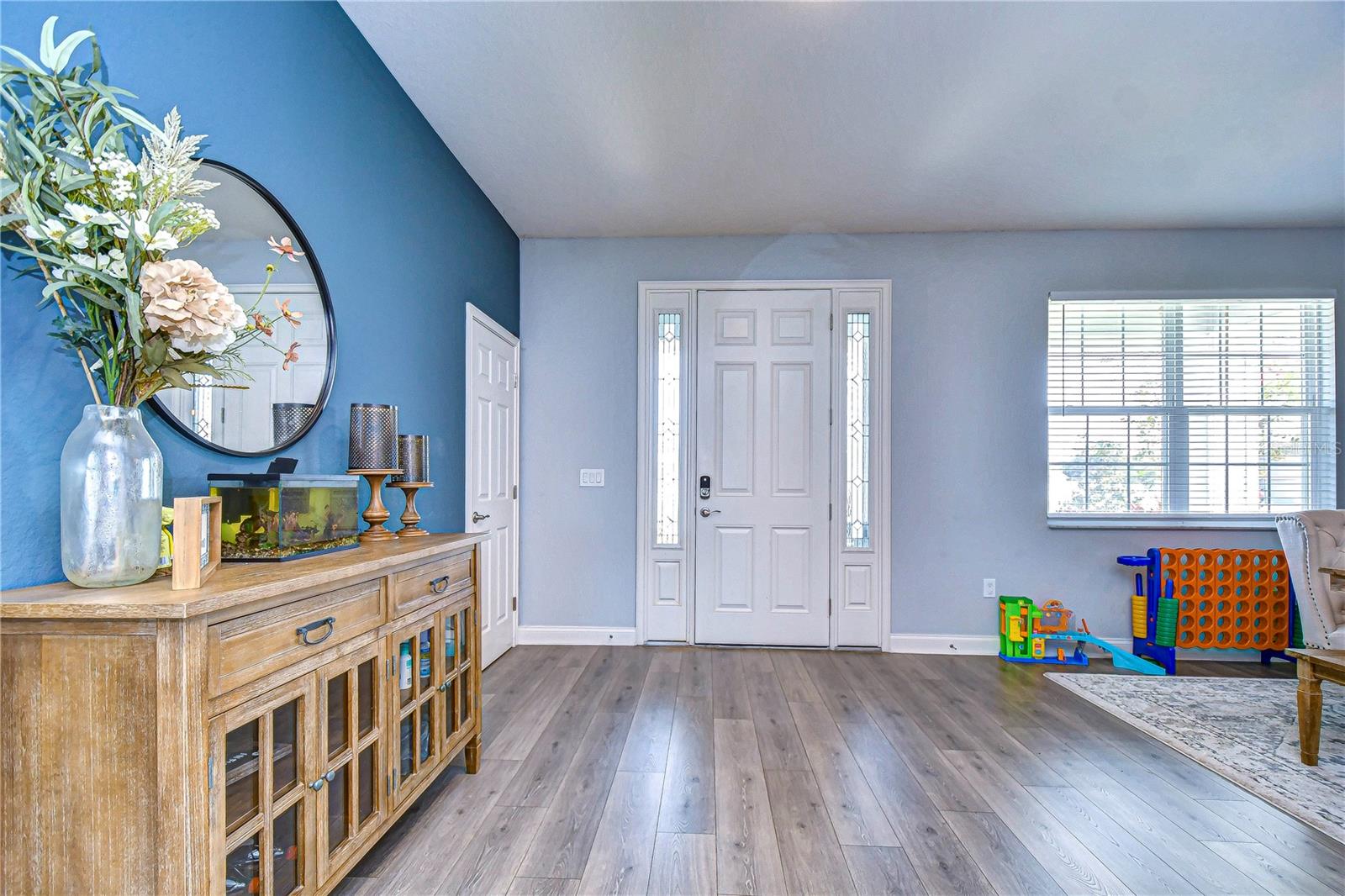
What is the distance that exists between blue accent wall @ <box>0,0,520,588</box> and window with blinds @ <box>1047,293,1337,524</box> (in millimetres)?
3691

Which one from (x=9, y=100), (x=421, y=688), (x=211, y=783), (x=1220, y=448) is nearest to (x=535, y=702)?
(x=421, y=688)

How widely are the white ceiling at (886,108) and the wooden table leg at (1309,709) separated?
233 cm

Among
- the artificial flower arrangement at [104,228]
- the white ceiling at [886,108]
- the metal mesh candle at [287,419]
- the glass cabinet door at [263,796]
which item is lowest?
the glass cabinet door at [263,796]

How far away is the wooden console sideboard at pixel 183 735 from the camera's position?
3.31 feet

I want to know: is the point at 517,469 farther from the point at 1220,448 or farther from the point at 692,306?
the point at 1220,448

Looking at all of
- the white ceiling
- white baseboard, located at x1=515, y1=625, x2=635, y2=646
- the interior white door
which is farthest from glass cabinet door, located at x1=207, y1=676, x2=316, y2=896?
the interior white door

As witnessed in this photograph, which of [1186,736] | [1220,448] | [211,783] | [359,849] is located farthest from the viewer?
[1220,448]

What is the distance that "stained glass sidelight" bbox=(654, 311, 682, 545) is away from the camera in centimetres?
396

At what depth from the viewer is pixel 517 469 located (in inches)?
157

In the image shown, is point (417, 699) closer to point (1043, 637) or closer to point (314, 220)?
point (314, 220)

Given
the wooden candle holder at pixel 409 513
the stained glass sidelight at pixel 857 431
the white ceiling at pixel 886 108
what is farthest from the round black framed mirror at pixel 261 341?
the stained glass sidelight at pixel 857 431

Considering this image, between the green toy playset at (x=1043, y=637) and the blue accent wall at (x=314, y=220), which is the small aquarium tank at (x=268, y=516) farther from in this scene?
the green toy playset at (x=1043, y=637)

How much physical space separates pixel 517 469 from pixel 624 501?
75cm

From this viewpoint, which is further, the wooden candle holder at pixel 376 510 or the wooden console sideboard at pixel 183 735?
the wooden candle holder at pixel 376 510
